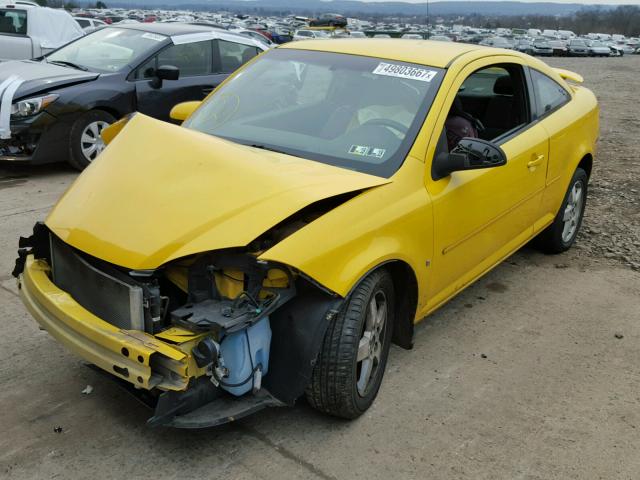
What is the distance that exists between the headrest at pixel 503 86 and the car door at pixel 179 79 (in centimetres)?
400

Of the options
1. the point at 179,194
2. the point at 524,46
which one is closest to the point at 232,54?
the point at 179,194

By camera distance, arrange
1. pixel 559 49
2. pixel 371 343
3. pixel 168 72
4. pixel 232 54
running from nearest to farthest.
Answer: pixel 371 343
pixel 168 72
pixel 232 54
pixel 559 49

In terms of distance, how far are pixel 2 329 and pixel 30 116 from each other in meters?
3.54

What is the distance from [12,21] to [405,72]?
10.7 meters

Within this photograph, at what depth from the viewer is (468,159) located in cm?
337

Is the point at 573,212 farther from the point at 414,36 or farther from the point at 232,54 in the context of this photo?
the point at 232,54

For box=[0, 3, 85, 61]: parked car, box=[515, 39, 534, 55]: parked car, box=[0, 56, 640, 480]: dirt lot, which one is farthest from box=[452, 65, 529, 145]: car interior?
box=[515, 39, 534, 55]: parked car

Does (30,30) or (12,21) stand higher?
(12,21)

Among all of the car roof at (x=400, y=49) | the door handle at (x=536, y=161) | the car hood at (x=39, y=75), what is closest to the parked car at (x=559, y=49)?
the car hood at (x=39, y=75)

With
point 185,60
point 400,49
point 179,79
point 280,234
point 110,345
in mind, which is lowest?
point 110,345

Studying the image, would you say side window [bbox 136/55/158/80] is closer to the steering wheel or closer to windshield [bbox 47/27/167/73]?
windshield [bbox 47/27/167/73]

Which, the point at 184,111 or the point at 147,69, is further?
the point at 147,69

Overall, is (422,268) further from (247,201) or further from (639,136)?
(639,136)

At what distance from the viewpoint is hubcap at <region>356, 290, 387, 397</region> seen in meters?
3.04
